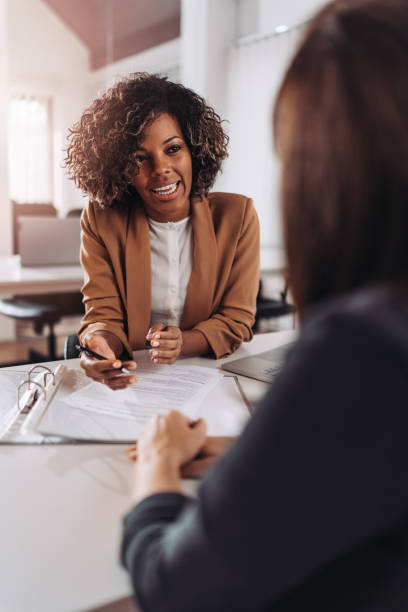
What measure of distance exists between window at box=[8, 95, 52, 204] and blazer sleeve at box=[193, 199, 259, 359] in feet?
17.0

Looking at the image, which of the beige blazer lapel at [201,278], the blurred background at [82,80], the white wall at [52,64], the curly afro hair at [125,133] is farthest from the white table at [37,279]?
the white wall at [52,64]

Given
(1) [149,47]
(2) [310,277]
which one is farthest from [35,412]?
(1) [149,47]

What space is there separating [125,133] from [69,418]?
34.3 inches

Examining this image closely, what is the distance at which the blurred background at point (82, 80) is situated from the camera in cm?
318

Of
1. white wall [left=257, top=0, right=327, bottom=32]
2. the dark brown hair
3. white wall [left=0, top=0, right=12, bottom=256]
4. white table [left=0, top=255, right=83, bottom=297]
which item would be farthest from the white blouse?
white wall [left=257, top=0, right=327, bottom=32]

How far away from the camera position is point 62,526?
0.63 meters

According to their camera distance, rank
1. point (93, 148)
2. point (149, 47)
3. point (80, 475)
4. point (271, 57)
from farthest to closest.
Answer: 1. point (149, 47)
2. point (271, 57)
3. point (93, 148)
4. point (80, 475)

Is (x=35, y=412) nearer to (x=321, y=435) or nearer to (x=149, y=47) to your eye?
(x=321, y=435)

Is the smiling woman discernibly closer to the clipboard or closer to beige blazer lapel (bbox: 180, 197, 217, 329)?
beige blazer lapel (bbox: 180, 197, 217, 329)

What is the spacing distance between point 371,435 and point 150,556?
219 millimetres

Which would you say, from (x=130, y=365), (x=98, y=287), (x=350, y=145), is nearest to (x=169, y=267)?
(x=98, y=287)

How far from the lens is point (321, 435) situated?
364 millimetres

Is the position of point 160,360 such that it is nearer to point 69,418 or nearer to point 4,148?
point 69,418

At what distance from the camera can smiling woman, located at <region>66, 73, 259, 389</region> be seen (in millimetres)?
1438
